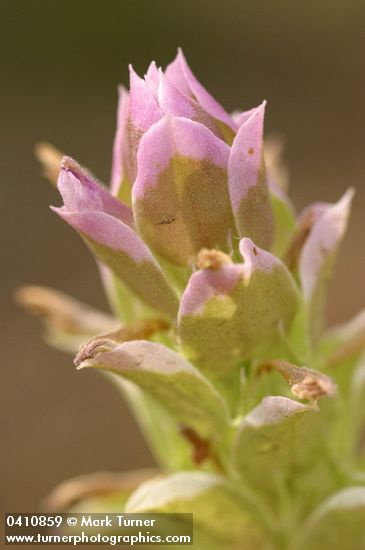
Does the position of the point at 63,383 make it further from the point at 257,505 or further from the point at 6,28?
the point at 6,28

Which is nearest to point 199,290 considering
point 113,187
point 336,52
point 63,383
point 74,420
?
point 113,187

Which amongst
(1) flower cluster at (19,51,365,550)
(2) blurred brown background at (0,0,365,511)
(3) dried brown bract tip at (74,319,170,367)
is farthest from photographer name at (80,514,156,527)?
(2) blurred brown background at (0,0,365,511)

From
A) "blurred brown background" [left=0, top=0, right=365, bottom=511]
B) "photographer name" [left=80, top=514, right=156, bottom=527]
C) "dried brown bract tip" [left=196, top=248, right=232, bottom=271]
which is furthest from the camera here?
"blurred brown background" [left=0, top=0, right=365, bottom=511]

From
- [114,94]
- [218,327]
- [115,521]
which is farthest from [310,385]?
[114,94]

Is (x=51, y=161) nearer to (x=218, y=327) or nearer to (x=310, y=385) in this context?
(x=218, y=327)

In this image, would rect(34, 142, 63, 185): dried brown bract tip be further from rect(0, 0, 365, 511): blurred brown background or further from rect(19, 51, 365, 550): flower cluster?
rect(0, 0, 365, 511): blurred brown background

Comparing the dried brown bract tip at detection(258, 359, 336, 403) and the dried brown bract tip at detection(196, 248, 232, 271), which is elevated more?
the dried brown bract tip at detection(196, 248, 232, 271)

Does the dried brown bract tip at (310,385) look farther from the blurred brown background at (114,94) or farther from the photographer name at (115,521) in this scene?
the blurred brown background at (114,94)
